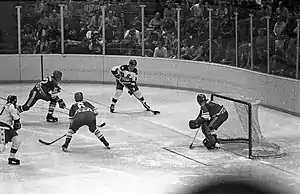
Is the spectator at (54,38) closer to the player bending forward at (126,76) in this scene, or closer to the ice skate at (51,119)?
the player bending forward at (126,76)

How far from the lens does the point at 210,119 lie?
35.5 ft

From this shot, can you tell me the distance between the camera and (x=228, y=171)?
985cm

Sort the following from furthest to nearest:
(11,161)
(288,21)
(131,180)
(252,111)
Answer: (288,21), (252,111), (11,161), (131,180)

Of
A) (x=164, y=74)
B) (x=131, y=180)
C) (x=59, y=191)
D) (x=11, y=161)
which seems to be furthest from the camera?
(x=164, y=74)

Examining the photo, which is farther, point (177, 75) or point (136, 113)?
point (177, 75)

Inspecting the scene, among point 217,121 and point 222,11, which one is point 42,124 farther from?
point 222,11

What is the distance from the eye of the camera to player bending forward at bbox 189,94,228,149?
1070cm

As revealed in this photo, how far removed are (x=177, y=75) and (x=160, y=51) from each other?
74 cm

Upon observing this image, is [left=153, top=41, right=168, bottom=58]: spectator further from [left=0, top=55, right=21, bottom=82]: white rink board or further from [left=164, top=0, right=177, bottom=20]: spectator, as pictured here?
[left=0, top=55, right=21, bottom=82]: white rink board

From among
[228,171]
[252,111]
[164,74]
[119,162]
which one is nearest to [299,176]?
[228,171]

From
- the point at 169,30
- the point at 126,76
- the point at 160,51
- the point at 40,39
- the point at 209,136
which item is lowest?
the point at 209,136

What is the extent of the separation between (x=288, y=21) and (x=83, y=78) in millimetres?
5996

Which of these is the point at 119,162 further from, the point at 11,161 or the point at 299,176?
the point at 299,176

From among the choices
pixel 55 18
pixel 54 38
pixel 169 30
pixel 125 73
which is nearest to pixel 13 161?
pixel 125 73
